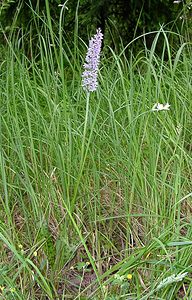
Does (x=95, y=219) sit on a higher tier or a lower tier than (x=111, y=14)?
lower

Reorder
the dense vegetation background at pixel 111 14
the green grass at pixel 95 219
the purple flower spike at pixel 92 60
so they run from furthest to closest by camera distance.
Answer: the dense vegetation background at pixel 111 14 < the purple flower spike at pixel 92 60 < the green grass at pixel 95 219

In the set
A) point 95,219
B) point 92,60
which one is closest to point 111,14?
point 92,60

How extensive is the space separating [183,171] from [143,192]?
324 mm

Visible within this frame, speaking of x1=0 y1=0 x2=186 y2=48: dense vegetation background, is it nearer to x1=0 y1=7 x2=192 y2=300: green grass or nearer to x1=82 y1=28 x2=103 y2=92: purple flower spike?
x1=0 y1=7 x2=192 y2=300: green grass

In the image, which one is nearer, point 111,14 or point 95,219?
point 95,219

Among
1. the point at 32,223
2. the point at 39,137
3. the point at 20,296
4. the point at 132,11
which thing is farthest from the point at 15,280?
the point at 132,11

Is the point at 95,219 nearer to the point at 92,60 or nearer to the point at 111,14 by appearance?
the point at 92,60

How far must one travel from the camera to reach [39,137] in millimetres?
2352

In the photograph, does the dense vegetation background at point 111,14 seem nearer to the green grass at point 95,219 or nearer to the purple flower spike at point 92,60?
the green grass at point 95,219

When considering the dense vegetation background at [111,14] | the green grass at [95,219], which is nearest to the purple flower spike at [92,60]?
the green grass at [95,219]

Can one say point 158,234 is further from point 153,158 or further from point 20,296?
point 20,296

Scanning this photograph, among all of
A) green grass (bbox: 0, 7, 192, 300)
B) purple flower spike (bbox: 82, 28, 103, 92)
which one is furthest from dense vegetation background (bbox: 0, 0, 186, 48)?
purple flower spike (bbox: 82, 28, 103, 92)

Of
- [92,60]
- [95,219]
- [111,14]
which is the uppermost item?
[92,60]

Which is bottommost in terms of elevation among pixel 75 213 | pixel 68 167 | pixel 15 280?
pixel 15 280
